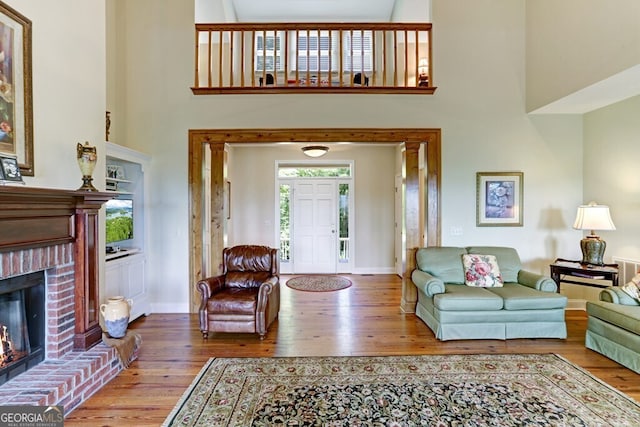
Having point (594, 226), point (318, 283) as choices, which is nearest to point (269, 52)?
point (318, 283)

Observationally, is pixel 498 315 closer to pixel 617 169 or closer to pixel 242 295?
pixel 617 169

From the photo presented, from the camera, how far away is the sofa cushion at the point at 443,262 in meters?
4.00

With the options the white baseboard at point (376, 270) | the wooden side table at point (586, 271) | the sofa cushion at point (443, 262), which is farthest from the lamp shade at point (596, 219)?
the white baseboard at point (376, 270)

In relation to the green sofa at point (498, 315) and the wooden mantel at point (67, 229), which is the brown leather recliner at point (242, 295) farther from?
the green sofa at point (498, 315)

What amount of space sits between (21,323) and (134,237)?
204 cm

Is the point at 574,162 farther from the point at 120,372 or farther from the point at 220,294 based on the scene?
the point at 120,372

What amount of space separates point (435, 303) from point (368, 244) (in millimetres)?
3582

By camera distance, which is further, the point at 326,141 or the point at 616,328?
the point at 326,141

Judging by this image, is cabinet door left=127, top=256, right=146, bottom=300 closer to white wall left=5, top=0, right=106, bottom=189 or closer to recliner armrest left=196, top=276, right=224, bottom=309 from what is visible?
recliner armrest left=196, top=276, right=224, bottom=309

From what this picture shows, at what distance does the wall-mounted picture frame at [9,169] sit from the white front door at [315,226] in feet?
16.8

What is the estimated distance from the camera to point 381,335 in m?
3.61

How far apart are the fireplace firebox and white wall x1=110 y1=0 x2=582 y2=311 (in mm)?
1961

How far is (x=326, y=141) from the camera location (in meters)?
4.42

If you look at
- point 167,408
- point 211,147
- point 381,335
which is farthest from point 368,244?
point 167,408
